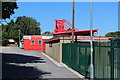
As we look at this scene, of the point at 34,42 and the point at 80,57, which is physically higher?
the point at 34,42

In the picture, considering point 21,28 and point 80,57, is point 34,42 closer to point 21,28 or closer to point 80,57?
point 80,57

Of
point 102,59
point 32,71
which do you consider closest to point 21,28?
point 32,71

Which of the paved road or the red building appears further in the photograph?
the red building

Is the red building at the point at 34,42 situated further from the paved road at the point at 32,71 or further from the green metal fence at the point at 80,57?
the green metal fence at the point at 80,57

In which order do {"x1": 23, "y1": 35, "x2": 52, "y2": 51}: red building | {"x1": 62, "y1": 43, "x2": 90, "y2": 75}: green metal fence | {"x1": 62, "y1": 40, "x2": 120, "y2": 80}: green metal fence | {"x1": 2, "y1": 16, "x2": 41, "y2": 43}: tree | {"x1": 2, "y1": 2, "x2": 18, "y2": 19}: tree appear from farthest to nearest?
{"x1": 2, "y1": 16, "x2": 41, "y2": 43}: tree → {"x1": 23, "y1": 35, "x2": 52, "y2": 51}: red building → {"x1": 2, "y1": 2, "x2": 18, "y2": 19}: tree → {"x1": 62, "y1": 43, "x2": 90, "y2": 75}: green metal fence → {"x1": 62, "y1": 40, "x2": 120, "y2": 80}: green metal fence

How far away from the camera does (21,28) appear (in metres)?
105

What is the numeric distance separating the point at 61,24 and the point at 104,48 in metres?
31.9

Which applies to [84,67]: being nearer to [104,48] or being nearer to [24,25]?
[104,48]

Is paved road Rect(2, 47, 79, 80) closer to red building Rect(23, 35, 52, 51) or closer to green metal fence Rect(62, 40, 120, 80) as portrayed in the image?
green metal fence Rect(62, 40, 120, 80)

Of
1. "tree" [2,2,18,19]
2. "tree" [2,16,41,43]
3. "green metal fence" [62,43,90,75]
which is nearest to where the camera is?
"green metal fence" [62,43,90,75]

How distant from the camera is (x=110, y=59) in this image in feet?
27.4

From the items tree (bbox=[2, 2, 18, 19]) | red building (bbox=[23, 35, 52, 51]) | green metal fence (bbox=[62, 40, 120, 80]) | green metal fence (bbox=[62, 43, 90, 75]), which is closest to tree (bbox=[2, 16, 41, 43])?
red building (bbox=[23, 35, 52, 51])

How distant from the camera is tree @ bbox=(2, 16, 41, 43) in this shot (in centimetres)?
9594

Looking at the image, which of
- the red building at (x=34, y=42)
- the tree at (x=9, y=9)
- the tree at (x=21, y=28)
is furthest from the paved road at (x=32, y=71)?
the tree at (x=21, y=28)
